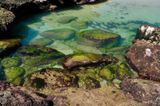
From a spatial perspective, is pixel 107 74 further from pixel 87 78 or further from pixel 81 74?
pixel 81 74

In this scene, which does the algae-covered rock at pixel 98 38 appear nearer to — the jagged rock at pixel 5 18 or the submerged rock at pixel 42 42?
the submerged rock at pixel 42 42

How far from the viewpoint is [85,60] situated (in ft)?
46.1

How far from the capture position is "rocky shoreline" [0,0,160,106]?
38.2 ft

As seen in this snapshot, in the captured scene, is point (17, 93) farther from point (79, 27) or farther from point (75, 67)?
point (79, 27)

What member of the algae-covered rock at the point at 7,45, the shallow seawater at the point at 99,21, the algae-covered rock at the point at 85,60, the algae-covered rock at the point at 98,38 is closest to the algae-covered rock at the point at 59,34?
the shallow seawater at the point at 99,21

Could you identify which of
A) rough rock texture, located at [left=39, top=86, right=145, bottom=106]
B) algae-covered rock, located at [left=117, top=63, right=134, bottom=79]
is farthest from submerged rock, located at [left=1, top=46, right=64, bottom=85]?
algae-covered rock, located at [left=117, top=63, right=134, bottom=79]

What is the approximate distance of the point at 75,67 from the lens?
13.8 meters

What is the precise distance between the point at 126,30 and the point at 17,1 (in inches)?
234

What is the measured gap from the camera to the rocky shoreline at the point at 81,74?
459 inches

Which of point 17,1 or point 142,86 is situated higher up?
point 17,1

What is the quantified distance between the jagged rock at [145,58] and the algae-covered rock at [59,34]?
3.47 meters

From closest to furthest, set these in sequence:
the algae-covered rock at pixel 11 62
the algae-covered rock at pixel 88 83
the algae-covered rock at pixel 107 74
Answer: the algae-covered rock at pixel 88 83 < the algae-covered rock at pixel 107 74 < the algae-covered rock at pixel 11 62

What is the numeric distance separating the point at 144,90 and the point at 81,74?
105 inches

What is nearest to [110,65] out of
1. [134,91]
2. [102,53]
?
[102,53]
